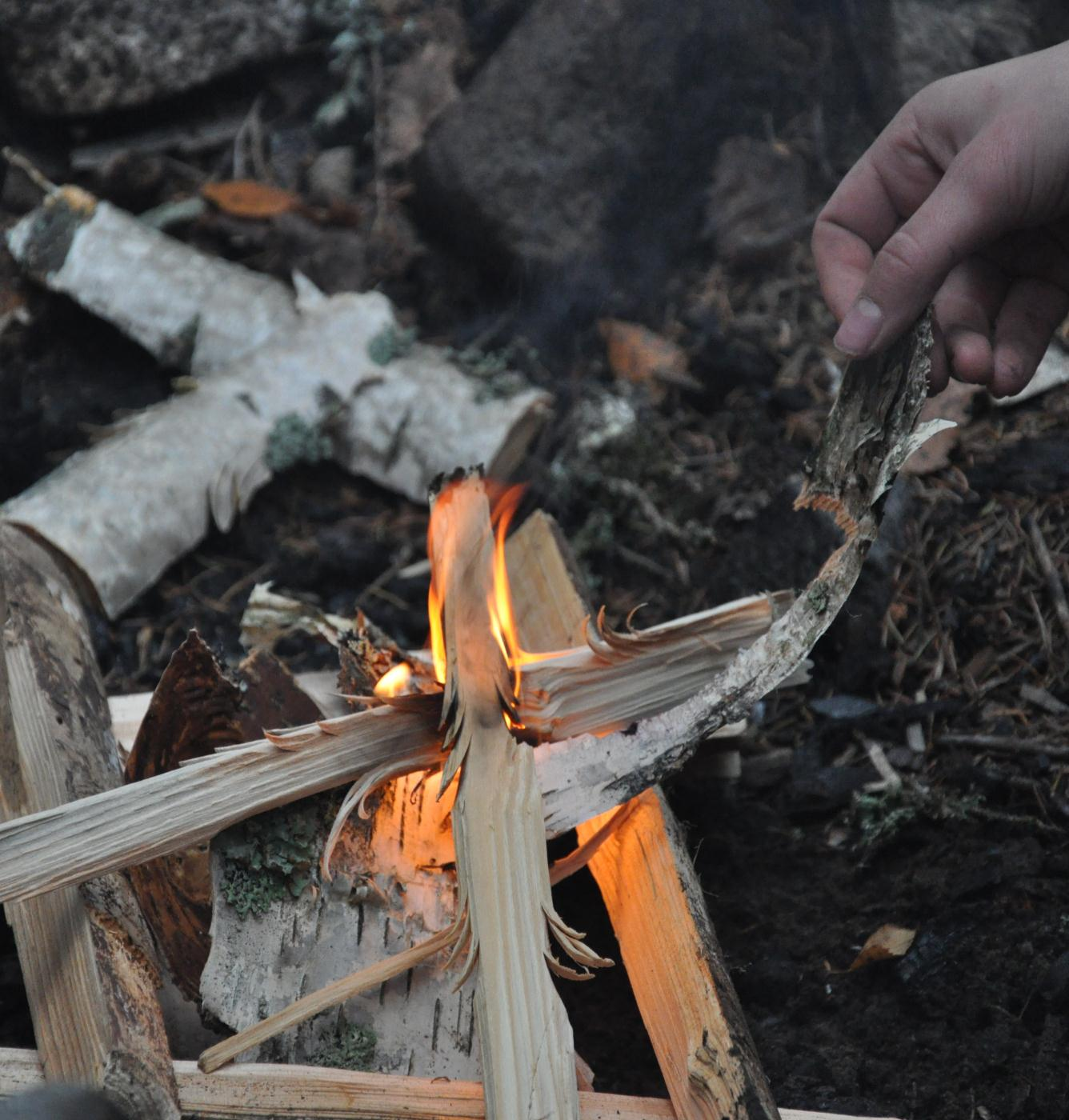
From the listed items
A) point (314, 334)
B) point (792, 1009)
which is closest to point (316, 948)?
point (792, 1009)

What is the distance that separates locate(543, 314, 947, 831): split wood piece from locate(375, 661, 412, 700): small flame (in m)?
0.38

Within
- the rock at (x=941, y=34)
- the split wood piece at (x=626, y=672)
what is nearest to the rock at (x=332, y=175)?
the rock at (x=941, y=34)

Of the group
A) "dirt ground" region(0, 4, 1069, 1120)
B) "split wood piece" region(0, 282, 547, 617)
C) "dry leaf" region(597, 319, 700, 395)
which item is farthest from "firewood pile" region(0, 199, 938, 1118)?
"dry leaf" region(597, 319, 700, 395)

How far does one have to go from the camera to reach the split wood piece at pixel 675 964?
5.37ft

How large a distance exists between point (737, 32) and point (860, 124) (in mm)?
750

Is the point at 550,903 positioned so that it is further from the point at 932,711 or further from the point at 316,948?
the point at 932,711

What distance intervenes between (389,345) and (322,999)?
2927 millimetres

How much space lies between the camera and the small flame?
2.18 meters

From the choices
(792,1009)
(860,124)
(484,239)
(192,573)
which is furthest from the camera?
(860,124)

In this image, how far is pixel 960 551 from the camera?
10.1 ft

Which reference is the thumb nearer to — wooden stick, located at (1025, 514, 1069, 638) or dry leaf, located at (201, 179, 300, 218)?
wooden stick, located at (1025, 514, 1069, 638)

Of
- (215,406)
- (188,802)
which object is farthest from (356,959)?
(215,406)

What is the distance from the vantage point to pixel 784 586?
3.04m

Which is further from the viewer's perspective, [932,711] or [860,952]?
[932,711]
